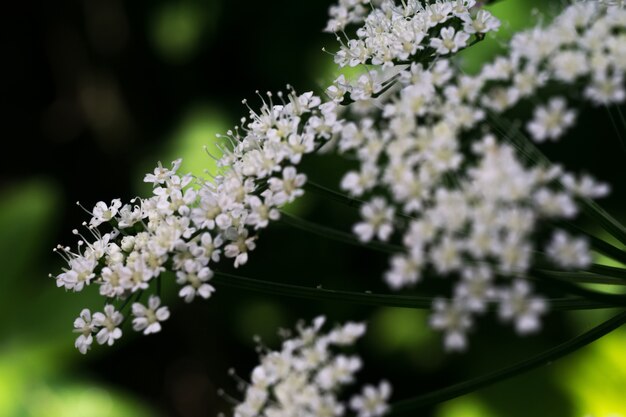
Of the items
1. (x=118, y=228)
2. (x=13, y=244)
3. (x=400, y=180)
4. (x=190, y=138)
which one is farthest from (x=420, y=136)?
(x=13, y=244)

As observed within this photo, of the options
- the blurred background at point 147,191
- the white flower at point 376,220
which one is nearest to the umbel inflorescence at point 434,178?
the white flower at point 376,220

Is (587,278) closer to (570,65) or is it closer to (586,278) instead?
(586,278)

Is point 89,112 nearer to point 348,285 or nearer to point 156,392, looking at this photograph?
point 156,392

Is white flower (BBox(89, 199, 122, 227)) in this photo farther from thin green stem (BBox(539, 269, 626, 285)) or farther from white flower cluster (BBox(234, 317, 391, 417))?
thin green stem (BBox(539, 269, 626, 285))

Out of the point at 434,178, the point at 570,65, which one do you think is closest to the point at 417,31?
the point at 570,65

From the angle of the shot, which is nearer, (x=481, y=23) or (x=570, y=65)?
(x=570, y=65)

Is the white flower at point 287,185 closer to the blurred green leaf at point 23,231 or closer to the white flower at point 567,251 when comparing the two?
the white flower at point 567,251
